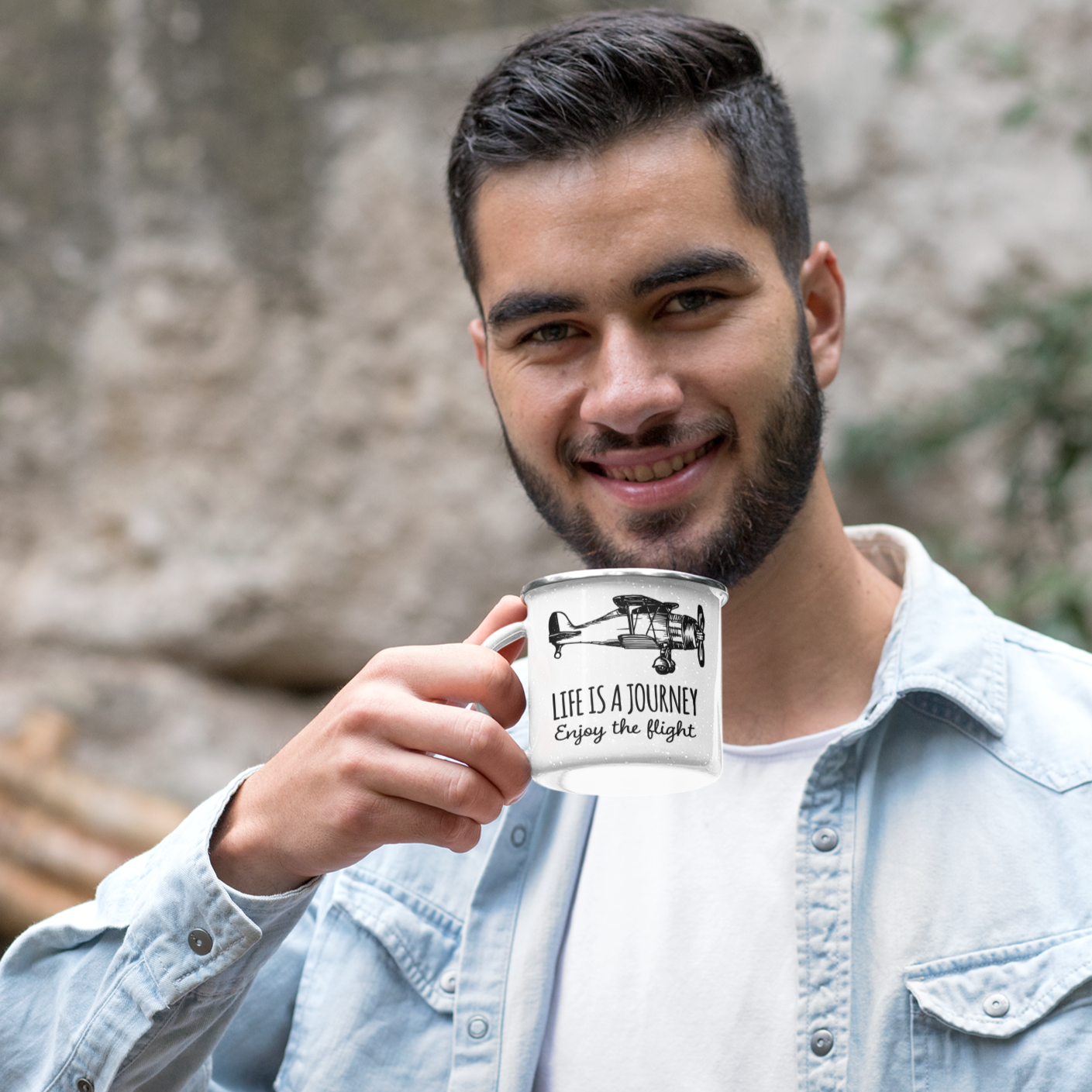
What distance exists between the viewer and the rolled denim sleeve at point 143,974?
104 cm

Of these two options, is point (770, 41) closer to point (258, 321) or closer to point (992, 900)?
point (258, 321)

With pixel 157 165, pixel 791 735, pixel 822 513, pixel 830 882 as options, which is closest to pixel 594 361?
pixel 822 513

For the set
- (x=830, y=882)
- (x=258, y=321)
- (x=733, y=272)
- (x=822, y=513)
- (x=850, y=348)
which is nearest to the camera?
(x=830, y=882)

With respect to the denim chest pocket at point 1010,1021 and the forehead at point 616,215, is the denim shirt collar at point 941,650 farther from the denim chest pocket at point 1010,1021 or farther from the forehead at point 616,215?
the forehead at point 616,215

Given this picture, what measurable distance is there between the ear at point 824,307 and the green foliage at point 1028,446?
1068 millimetres

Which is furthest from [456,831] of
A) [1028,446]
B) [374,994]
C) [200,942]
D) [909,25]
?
[909,25]

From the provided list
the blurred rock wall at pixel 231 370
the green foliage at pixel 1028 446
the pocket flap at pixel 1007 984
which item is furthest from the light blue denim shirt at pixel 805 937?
the blurred rock wall at pixel 231 370

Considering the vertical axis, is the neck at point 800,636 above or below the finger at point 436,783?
above

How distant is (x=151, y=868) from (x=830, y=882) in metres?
0.68

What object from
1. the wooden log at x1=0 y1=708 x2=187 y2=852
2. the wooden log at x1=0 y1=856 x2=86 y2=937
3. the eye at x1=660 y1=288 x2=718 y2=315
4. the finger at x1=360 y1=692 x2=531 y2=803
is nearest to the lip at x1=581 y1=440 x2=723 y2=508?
the eye at x1=660 y1=288 x2=718 y2=315

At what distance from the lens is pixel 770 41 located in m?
3.35

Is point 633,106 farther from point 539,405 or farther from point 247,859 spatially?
point 247,859

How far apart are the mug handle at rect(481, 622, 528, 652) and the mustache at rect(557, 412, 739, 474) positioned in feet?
1.04

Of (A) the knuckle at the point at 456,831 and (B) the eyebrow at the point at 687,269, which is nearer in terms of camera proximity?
(A) the knuckle at the point at 456,831
